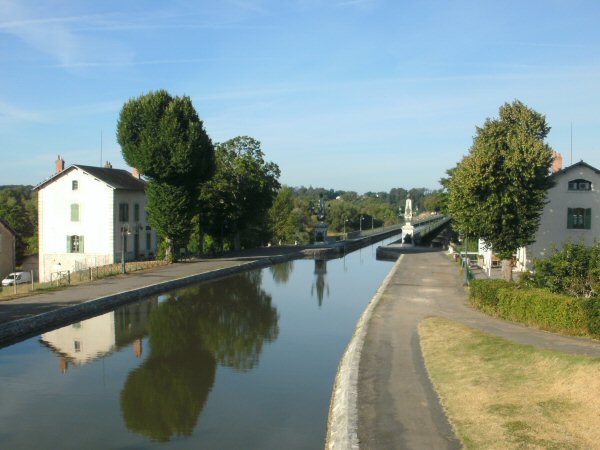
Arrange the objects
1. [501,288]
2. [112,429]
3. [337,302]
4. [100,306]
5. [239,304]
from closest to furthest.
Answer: [112,429] < [501,288] < [100,306] < [239,304] < [337,302]

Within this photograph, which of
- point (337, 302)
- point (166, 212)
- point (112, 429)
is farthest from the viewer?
point (166, 212)

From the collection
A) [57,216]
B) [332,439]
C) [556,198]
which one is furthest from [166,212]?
[332,439]

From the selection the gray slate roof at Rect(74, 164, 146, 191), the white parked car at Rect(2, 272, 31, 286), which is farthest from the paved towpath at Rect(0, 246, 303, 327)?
the white parked car at Rect(2, 272, 31, 286)

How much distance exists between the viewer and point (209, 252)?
50.5m

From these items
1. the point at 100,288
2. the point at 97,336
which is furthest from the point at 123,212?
the point at 97,336

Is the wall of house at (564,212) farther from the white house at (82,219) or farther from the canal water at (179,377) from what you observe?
the white house at (82,219)

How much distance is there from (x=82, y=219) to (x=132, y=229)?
150 inches

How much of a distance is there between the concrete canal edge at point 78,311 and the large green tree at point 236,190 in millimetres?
14520

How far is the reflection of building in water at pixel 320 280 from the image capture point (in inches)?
1379

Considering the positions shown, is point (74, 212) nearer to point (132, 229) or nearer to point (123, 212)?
point (123, 212)

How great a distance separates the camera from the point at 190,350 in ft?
65.9

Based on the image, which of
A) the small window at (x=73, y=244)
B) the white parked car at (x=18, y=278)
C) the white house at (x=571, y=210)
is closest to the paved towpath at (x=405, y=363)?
the white house at (x=571, y=210)

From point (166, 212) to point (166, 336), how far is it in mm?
20303

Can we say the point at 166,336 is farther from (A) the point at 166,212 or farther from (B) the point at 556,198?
(B) the point at 556,198
